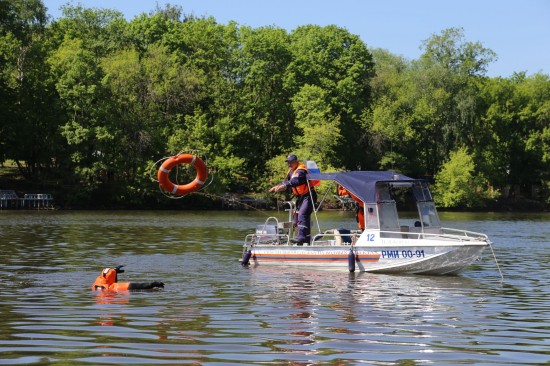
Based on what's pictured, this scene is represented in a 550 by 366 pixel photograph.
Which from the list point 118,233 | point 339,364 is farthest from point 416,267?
point 118,233

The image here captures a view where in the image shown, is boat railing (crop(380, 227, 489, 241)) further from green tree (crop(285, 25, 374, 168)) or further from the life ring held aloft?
green tree (crop(285, 25, 374, 168))

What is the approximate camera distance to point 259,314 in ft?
62.3

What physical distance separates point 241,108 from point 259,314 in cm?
8286

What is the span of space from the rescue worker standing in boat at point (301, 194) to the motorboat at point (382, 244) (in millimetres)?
283

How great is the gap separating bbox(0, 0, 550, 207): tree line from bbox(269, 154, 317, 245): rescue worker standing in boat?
5737 centimetres

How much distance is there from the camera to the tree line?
284 ft

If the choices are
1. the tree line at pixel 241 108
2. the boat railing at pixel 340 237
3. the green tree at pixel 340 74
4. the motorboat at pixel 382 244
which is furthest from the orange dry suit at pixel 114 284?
the green tree at pixel 340 74

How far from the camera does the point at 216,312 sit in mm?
19062

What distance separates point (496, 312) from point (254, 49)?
8586 cm

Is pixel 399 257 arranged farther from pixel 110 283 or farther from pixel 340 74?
pixel 340 74

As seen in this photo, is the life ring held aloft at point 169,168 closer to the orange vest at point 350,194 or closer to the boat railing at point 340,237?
the boat railing at point 340,237

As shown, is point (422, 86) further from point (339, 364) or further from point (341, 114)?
point (339, 364)

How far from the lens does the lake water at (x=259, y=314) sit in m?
14.5

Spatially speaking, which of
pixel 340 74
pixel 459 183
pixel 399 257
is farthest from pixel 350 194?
pixel 340 74
